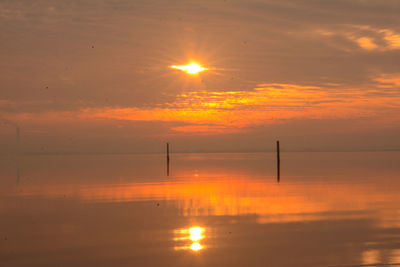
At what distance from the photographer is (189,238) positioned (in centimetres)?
1814

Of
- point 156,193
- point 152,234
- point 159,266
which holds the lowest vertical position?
point 159,266

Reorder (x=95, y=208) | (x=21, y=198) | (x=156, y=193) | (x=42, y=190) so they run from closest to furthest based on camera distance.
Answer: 1. (x=95, y=208)
2. (x=21, y=198)
3. (x=156, y=193)
4. (x=42, y=190)

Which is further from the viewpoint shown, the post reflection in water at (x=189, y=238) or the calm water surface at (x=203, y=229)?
the post reflection in water at (x=189, y=238)

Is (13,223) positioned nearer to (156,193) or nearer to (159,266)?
(159,266)

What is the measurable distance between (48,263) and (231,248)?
6.09m

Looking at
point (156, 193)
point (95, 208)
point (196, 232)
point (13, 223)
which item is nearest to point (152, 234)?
point (196, 232)

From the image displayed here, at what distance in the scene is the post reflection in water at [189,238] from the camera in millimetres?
16484

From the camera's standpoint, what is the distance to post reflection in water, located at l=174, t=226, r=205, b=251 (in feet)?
54.1

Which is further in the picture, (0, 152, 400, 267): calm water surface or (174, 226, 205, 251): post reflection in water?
(174, 226, 205, 251): post reflection in water

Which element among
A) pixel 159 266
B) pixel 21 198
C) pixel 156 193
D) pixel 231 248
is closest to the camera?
pixel 159 266

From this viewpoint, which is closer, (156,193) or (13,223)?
(13,223)

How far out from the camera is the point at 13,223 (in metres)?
22.7

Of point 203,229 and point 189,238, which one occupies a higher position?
point 203,229

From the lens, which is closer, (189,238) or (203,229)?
(189,238)
